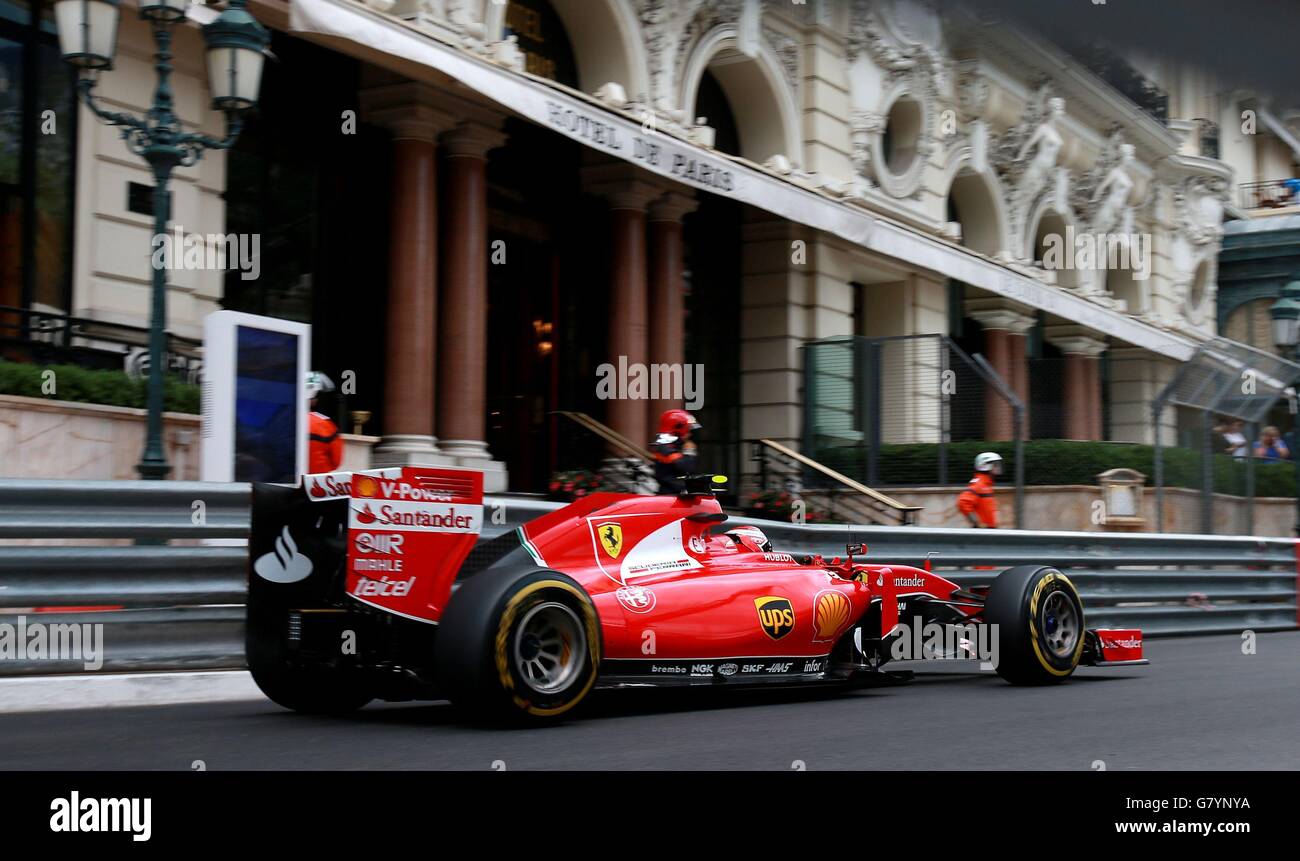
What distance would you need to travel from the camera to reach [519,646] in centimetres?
585

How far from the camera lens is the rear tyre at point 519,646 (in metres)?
5.70

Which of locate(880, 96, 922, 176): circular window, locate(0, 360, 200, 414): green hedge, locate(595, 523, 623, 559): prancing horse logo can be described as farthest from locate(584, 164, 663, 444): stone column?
locate(595, 523, 623, 559): prancing horse logo

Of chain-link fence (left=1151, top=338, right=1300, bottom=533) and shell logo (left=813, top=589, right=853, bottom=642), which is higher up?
chain-link fence (left=1151, top=338, right=1300, bottom=533)

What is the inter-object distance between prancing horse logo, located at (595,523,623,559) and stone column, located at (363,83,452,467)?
7.90m

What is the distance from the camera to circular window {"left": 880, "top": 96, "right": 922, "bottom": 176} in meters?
23.7

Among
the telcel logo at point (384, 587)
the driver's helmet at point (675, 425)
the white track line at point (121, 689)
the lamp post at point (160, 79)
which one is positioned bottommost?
the white track line at point (121, 689)

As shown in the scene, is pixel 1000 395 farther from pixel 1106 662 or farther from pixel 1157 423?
pixel 1106 662

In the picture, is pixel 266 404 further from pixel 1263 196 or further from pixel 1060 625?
pixel 1263 196

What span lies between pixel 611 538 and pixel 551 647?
896 millimetres

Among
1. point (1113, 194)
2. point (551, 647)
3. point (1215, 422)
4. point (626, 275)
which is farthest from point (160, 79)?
point (1113, 194)

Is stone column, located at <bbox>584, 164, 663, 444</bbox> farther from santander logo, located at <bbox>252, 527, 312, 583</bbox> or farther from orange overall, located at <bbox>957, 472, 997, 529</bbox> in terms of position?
santander logo, located at <bbox>252, 527, 312, 583</bbox>

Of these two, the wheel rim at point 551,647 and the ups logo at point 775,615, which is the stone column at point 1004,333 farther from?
the wheel rim at point 551,647

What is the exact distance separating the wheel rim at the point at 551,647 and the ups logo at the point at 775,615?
1.26 m

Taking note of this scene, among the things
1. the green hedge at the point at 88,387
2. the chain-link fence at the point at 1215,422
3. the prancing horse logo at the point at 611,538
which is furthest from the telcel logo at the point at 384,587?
the chain-link fence at the point at 1215,422
